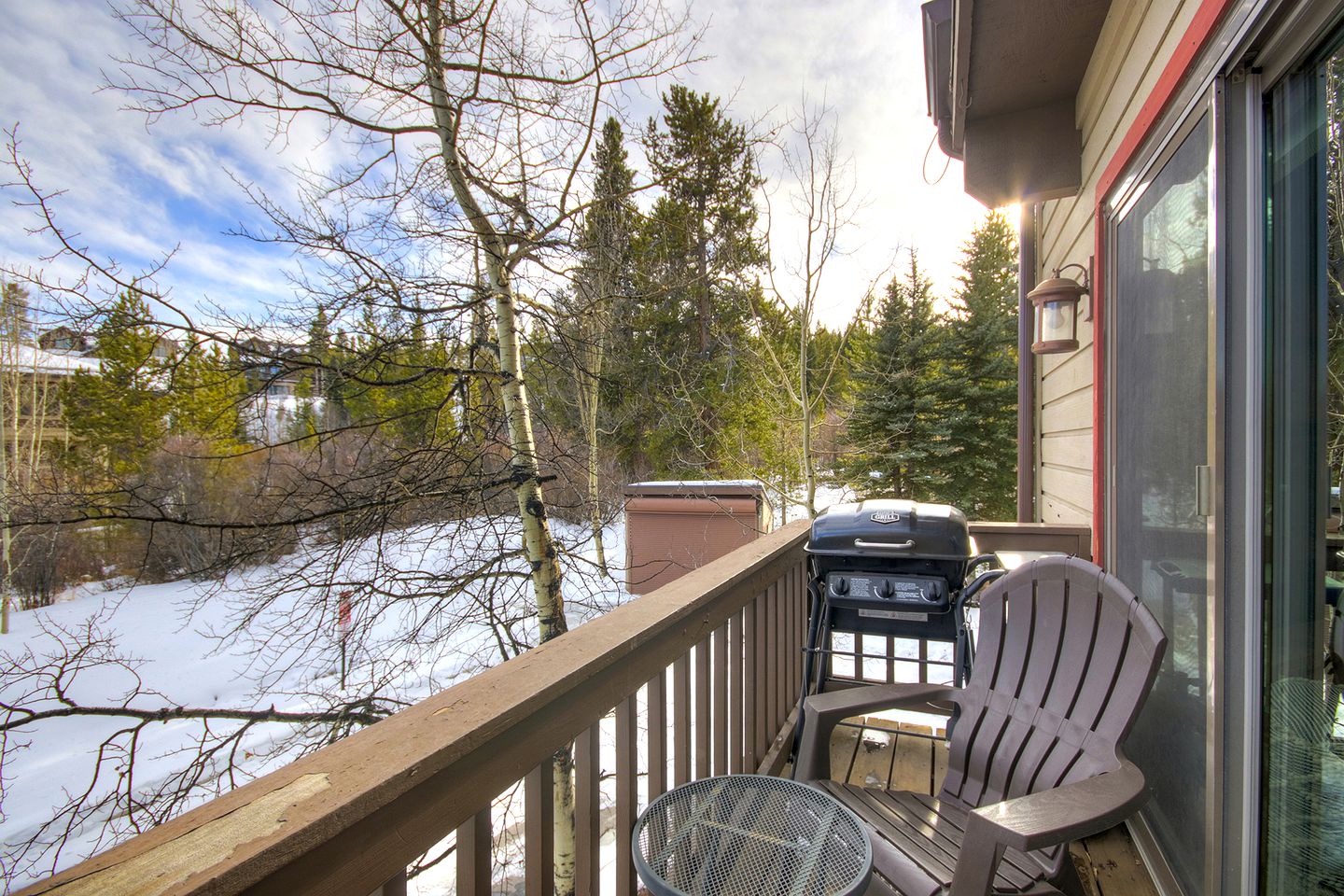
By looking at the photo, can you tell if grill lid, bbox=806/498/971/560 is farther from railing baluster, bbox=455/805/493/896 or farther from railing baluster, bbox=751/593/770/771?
railing baluster, bbox=455/805/493/896

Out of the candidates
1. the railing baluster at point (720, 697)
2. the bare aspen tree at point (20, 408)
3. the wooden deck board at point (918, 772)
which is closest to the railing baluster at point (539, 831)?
the railing baluster at point (720, 697)

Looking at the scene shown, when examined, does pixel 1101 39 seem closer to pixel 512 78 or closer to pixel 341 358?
pixel 512 78

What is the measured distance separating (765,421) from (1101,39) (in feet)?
29.1

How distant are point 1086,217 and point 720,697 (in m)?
2.59

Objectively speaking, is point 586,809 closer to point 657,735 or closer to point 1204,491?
point 657,735

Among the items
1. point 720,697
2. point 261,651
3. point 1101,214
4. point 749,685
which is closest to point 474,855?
point 720,697

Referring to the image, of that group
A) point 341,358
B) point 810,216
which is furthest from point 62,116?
point 810,216

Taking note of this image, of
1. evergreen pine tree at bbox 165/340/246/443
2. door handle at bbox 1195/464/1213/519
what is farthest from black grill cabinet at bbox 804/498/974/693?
evergreen pine tree at bbox 165/340/246/443

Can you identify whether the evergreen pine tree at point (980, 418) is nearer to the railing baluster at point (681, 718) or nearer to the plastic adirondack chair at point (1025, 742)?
the plastic adirondack chair at point (1025, 742)

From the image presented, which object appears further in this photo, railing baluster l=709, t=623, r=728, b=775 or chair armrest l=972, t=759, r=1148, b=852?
railing baluster l=709, t=623, r=728, b=775

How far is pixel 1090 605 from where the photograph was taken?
1495mm

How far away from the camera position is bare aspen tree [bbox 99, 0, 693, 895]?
4.23 m

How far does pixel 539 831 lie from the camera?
1.07 m

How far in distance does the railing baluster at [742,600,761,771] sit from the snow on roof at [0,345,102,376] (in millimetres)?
13977
